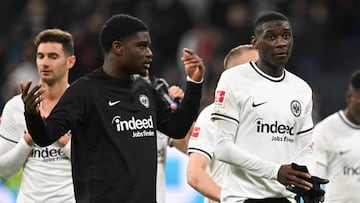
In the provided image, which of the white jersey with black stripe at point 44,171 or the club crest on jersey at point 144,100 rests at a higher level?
the club crest on jersey at point 144,100

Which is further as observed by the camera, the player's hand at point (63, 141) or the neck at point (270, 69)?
the player's hand at point (63, 141)

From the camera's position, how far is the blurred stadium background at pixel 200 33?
1563 cm

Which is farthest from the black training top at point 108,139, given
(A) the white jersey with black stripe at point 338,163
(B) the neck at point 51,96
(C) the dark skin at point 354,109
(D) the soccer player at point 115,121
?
(C) the dark skin at point 354,109

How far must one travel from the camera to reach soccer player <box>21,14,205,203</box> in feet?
22.9

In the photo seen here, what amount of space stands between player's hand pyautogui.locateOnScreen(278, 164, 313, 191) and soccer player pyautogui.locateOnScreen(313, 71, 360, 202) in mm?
2303

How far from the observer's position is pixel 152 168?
7.14 meters

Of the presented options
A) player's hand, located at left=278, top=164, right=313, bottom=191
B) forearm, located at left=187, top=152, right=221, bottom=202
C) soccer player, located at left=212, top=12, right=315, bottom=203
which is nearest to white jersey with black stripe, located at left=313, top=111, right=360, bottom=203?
forearm, located at left=187, top=152, right=221, bottom=202

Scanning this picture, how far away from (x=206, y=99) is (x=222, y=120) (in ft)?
25.8

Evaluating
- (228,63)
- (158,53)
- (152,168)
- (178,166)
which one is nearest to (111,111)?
(152,168)

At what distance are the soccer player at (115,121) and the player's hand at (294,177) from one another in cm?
79

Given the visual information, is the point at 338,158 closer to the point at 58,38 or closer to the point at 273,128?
the point at 273,128

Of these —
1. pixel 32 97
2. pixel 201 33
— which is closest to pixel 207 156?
pixel 32 97

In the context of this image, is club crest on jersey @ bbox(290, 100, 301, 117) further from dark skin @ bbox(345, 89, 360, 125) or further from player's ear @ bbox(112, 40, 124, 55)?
dark skin @ bbox(345, 89, 360, 125)

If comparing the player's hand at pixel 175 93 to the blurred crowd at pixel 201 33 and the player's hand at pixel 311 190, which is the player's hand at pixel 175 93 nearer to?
the player's hand at pixel 311 190
